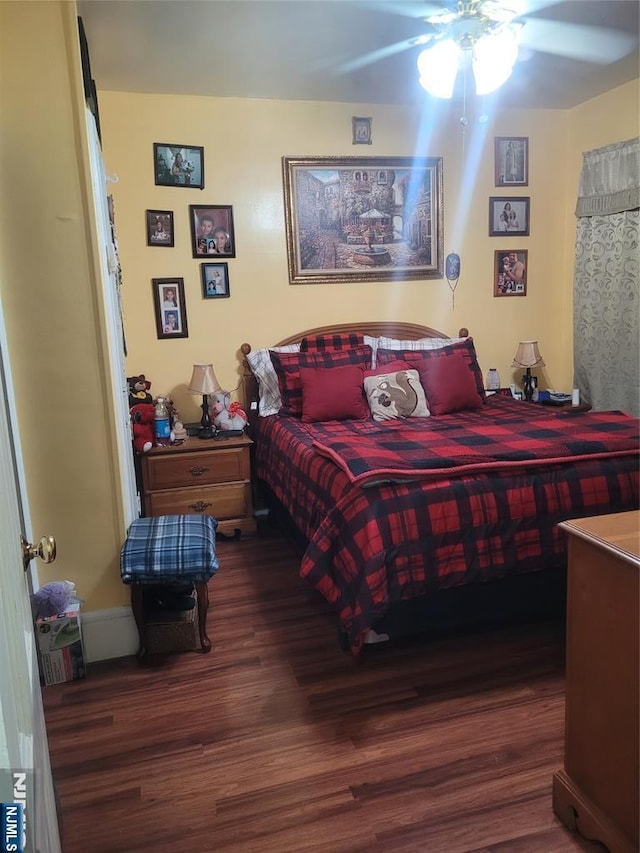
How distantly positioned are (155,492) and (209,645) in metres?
1.24

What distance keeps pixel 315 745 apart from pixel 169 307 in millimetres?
2719

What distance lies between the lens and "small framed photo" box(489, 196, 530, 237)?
4.29 meters

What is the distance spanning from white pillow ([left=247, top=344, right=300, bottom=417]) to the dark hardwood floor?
4.98 feet

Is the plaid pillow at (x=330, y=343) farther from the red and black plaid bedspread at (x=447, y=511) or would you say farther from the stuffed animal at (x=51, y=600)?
the stuffed animal at (x=51, y=600)

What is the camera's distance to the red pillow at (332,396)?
3.52 meters

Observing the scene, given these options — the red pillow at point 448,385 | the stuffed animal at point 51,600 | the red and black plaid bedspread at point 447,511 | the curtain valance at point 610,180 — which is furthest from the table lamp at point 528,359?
the stuffed animal at point 51,600

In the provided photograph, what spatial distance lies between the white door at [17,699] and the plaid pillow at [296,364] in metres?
2.56

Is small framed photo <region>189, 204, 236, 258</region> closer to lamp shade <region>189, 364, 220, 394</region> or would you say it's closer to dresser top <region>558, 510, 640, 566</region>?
lamp shade <region>189, 364, 220, 394</region>

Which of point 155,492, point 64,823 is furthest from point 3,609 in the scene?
point 155,492

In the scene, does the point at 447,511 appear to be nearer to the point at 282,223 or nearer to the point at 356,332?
the point at 356,332

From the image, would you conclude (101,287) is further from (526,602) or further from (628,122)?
(628,122)

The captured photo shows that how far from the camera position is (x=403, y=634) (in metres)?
2.32

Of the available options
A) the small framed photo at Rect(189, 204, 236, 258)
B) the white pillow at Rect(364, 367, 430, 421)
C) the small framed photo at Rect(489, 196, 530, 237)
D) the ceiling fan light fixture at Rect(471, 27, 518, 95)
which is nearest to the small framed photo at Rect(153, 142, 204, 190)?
the small framed photo at Rect(189, 204, 236, 258)

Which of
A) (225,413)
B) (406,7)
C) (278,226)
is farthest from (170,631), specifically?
(406,7)
